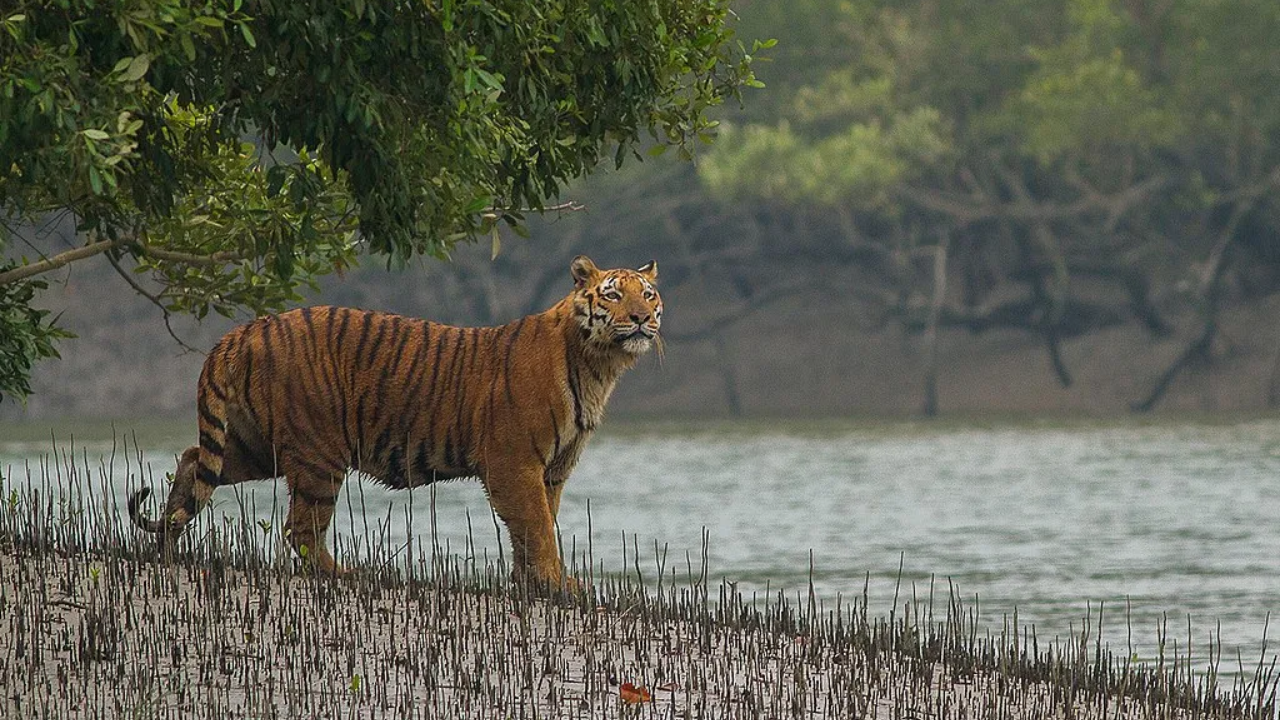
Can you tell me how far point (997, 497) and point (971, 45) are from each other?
74.2ft

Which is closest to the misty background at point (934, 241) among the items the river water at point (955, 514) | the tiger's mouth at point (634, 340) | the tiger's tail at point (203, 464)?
the river water at point (955, 514)

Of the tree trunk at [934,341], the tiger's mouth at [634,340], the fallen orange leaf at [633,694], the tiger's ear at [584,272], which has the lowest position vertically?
the fallen orange leaf at [633,694]

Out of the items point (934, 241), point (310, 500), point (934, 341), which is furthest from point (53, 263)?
point (934, 241)

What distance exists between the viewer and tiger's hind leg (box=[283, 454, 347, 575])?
37.7 feet

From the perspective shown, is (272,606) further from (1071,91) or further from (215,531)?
(1071,91)

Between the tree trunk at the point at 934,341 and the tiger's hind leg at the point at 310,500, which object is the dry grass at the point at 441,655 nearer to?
the tiger's hind leg at the point at 310,500

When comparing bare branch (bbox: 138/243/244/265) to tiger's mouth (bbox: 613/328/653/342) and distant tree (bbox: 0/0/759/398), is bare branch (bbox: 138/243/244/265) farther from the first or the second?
tiger's mouth (bbox: 613/328/653/342)

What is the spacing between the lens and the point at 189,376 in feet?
163

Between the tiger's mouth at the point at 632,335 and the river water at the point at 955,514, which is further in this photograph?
the river water at the point at 955,514

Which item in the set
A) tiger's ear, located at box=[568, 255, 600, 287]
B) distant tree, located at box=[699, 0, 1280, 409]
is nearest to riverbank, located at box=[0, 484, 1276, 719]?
tiger's ear, located at box=[568, 255, 600, 287]

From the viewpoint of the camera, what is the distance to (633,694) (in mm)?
9344

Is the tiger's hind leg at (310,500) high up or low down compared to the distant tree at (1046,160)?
down

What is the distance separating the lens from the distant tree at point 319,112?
320 inches

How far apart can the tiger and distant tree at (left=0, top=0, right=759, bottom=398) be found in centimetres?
56
